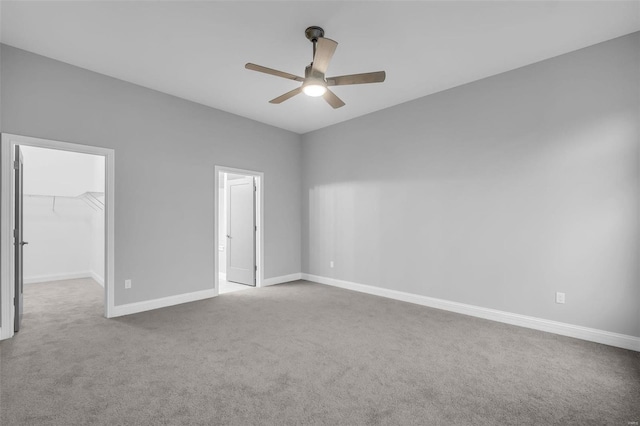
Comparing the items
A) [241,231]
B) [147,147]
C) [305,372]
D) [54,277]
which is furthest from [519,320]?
[54,277]

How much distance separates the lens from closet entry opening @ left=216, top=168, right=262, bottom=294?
19.1 feet

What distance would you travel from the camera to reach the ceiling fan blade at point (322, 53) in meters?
2.35

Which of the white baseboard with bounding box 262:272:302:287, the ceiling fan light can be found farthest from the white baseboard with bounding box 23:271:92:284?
the ceiling fan light

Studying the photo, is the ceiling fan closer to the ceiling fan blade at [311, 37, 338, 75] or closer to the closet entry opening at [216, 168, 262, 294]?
the ceiling fan blade at [311, 37, 338, 75]

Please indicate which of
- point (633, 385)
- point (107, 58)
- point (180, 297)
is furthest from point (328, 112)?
point (633, 385)

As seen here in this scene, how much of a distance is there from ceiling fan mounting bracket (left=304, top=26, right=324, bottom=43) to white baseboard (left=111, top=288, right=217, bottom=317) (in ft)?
12.8

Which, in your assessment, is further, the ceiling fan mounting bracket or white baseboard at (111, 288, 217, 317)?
white baseboard at (111, 288, 217, 317)

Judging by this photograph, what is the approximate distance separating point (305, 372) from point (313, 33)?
306 centimetres

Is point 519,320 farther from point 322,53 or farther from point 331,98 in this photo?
point 322,53

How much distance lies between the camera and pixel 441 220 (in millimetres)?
4355

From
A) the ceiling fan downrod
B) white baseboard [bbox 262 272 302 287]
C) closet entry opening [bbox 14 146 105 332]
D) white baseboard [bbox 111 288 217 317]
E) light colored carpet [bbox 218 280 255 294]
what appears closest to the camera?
the ceiling fan downrod

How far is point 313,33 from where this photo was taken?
9.57 feet

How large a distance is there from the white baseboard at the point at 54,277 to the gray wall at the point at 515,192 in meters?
5.76

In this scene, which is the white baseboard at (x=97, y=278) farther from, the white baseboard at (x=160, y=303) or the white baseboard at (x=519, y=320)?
the white baseboard at (x=519, y=320)
